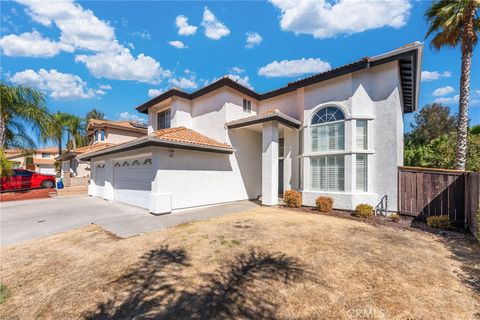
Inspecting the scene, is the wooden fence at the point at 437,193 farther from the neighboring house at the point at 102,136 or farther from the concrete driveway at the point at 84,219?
the neighboring house at the point at 102,136

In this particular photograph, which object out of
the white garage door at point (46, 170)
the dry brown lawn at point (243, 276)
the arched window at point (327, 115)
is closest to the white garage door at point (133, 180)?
the dry brown lawn at point (243, 276)

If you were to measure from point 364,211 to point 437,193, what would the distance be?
2.98 metres

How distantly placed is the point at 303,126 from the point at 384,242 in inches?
295

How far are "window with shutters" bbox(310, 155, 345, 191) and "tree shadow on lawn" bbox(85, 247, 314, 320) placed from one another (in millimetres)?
7015

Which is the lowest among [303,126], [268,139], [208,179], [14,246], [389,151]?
[14,246]

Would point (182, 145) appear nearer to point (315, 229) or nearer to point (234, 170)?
point (234, 170)

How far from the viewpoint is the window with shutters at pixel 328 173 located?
10.8 m

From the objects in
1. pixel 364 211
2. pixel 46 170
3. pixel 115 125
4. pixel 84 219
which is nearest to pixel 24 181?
pixel 115 125

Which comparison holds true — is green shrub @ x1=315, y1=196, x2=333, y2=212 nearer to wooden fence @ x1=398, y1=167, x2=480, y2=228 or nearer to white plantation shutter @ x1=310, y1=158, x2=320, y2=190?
white plantation shutter @ x1=310, y1=158, x2=320, y2=190

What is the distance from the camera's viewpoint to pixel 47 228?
26.6 ft

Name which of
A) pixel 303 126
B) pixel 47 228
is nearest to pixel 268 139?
pixel 303 126

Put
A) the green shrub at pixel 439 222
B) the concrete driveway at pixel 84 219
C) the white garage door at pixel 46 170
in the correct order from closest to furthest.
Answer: the concrete driveway at pixel 84 219
the green shrub at pixel 439 222
the white garage door at pixel 46 170

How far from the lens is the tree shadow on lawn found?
10.8 ft

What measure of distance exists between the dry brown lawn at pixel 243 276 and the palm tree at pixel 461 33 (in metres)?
7.16
